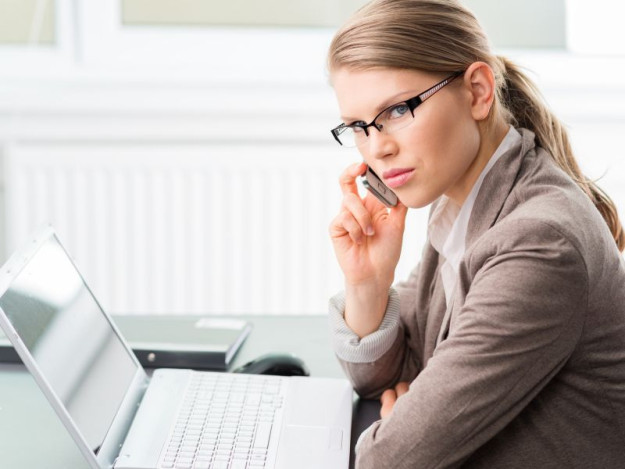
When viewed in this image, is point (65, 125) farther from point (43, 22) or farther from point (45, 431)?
point (45, 431)

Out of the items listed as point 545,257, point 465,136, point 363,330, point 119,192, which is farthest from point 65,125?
point 545,257

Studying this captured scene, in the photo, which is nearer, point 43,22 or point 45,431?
point 45,431

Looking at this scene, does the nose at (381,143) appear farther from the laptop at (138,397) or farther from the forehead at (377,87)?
the laptop at (138,397)

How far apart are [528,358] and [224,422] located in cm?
42

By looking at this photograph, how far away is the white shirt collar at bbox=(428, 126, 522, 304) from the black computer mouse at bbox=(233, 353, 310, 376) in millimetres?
252

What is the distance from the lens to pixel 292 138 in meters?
2.75

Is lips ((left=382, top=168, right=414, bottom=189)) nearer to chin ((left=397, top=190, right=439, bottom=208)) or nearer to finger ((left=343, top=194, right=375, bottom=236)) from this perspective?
chin ((left=397, top=190, right=439, bottom=208))

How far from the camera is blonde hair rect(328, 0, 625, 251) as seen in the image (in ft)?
3.85

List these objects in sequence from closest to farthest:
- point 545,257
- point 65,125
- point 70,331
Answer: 1. point 545,257
2. point 70,331
3. point 65,125

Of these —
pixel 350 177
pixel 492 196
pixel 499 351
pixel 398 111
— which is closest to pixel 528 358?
pixel 499 351

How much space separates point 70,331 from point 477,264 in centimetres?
53

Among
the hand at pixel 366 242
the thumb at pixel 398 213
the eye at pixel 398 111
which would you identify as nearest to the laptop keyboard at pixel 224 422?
the hand at pixel 366 242

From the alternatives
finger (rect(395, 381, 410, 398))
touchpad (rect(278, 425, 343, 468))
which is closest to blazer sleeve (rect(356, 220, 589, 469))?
touchpad (rect(278, 425, 343, 468))

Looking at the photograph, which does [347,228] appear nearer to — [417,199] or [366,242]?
[366,242]
